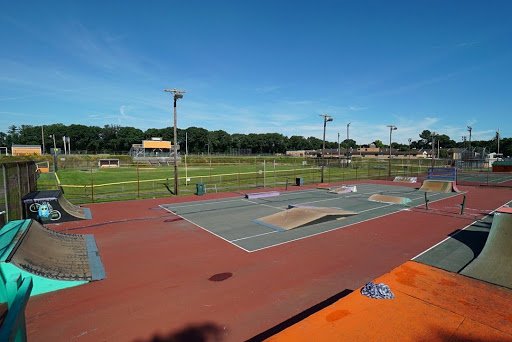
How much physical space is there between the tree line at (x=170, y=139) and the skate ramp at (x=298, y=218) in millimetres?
102819

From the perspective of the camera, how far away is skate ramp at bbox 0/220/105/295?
6.76 metres

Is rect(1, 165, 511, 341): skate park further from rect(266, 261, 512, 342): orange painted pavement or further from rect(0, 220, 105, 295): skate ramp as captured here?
rect(0, 220, 105, 295): skate ramp

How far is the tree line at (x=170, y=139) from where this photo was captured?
122 m

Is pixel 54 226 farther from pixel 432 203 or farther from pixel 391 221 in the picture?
pixel 432 203

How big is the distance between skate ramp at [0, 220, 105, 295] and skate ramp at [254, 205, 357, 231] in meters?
8.03

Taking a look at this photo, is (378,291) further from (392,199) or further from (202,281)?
(392,199)

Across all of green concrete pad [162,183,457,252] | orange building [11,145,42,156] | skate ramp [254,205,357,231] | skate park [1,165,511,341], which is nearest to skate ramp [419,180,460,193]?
green concrete pad [162,183,457,252]

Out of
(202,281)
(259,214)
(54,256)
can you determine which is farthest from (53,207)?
(259,214)

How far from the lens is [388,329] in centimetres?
461

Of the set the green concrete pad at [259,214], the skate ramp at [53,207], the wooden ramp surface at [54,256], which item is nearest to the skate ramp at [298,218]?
the green concrete pad at [259,214]

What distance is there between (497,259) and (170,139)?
15478cm

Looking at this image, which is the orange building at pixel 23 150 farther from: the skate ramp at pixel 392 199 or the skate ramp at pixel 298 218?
the skate ramp at pixel 392 199

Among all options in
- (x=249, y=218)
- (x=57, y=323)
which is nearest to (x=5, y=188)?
(x=57, y=323)

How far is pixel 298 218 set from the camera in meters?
14.4
